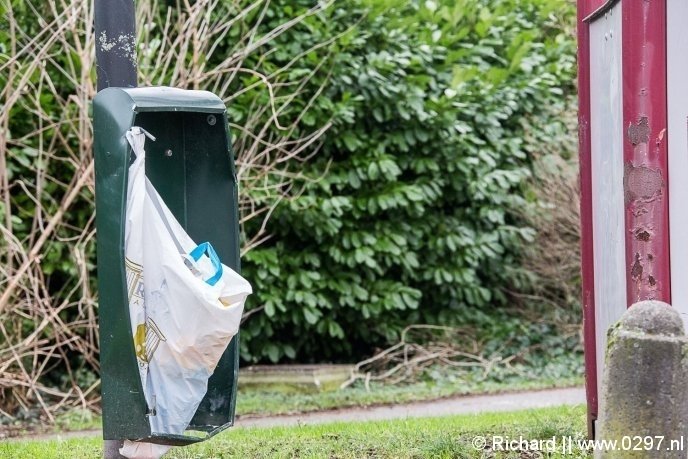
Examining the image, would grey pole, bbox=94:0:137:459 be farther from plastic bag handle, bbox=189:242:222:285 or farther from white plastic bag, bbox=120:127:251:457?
plastic bag handle, bbox=189:242:222:285

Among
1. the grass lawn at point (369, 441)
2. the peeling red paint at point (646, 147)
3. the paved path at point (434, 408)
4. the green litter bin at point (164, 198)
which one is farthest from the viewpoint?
the paved path at point (434, 408)

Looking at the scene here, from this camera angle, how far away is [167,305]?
4.29m

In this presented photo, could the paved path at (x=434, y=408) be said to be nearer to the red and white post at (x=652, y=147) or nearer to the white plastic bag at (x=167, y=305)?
the white plastic bag at (x=167, y=305)

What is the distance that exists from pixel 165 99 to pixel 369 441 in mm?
2331

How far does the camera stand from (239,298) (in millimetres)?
4402

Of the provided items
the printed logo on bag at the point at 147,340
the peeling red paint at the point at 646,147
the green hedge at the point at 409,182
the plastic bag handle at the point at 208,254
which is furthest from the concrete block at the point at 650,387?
the green hedge at the point at 409,182

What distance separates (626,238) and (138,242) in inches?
84.9

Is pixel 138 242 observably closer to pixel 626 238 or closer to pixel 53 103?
pixel 626 238

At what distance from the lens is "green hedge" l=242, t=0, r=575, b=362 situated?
10.3 meters

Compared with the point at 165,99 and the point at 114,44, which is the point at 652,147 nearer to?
the point at 165,99

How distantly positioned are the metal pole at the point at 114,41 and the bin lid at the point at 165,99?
0.08m

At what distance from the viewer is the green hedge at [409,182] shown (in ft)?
33.7

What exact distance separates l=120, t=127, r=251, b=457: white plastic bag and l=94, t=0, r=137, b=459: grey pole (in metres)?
0.25

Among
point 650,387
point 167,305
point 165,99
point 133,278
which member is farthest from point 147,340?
point 650,387
